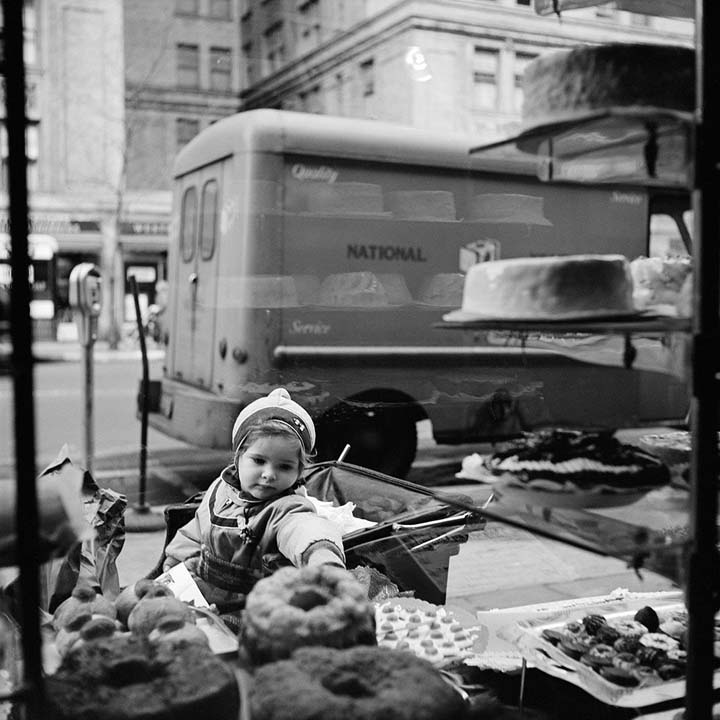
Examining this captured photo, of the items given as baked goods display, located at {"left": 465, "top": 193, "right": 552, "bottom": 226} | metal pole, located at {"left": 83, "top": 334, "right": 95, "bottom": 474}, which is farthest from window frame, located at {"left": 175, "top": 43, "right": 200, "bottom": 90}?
baked goods display, located at {"left": 465, "top": 193, "right": 552, "bottom": 226}

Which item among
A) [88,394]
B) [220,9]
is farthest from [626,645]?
[220,9]

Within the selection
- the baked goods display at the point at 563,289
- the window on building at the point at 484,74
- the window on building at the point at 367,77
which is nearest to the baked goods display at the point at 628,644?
the baked goods display at the point at 563,289

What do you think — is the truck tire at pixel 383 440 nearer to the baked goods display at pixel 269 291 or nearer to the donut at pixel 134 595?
the baked goods display at pixel 269 291

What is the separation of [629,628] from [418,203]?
15.0ft

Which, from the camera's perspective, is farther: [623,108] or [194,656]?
[194,656]

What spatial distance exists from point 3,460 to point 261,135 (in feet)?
16.1

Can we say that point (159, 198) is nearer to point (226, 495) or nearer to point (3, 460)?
point (226, 495)

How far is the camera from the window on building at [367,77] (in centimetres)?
603

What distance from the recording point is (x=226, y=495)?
2.98 m

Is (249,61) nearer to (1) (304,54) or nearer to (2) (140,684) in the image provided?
(1) (304,54)


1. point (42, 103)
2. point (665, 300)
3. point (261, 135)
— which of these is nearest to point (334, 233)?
point (261, 135)

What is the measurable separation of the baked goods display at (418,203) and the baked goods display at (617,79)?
16.4ft

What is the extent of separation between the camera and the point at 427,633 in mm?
2689

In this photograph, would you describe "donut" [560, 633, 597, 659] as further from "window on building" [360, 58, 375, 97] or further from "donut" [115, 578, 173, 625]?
"window on building" [360, 58, 375, 97]
